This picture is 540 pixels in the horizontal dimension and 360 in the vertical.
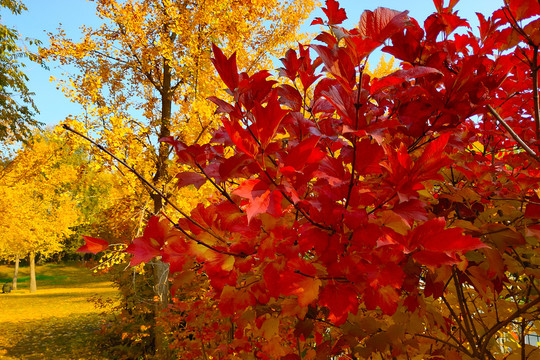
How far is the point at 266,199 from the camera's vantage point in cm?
65

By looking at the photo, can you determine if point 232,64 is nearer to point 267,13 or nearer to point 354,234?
point 354,234

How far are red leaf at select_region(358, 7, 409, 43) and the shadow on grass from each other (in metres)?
8.93

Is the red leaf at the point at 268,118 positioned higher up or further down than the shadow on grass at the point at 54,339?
higher up

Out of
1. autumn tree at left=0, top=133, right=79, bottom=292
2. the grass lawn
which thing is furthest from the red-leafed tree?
autumn tree at left=0, top=133, right=79, bottom=292

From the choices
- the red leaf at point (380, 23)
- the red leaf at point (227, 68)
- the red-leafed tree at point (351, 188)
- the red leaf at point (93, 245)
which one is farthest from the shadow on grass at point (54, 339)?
the red leaf at point (380, 23)

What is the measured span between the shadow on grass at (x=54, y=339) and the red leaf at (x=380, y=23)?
893 centimetres

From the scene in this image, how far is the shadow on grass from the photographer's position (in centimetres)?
830

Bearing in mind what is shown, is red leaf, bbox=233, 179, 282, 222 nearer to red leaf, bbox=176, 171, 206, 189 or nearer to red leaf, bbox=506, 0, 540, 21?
red leaf, bbox=176, 171, 206, 189

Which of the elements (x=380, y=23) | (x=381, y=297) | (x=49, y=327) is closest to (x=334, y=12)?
(x=380, y=23)

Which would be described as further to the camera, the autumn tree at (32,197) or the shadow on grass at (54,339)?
the autumn tree at (32,197)

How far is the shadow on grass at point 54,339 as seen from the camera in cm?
830

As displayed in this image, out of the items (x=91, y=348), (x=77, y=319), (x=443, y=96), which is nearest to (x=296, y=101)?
(x=443, y=96)

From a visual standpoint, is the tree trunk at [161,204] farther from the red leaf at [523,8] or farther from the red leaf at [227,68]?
the red leaf at [523,8]

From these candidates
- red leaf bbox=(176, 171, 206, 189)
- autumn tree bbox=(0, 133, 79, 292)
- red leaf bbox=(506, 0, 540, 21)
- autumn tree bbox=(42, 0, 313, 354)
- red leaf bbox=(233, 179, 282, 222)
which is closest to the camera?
red leaf bbox=(233, 179, 282, 222)
